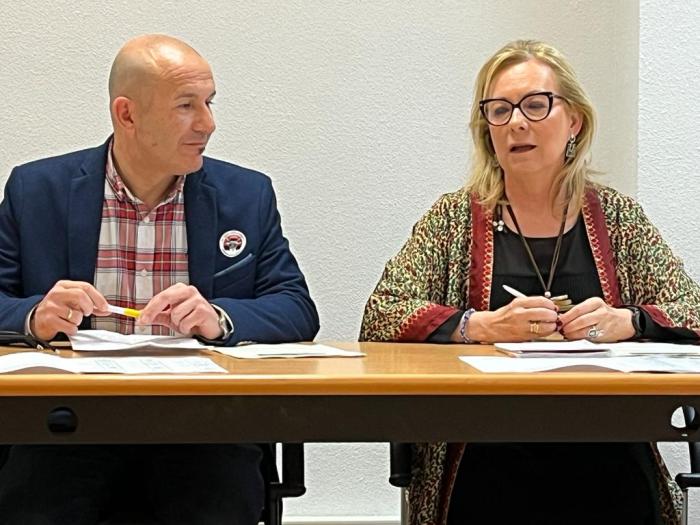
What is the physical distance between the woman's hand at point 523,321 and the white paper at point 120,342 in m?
0.63

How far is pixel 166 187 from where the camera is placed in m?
2.53

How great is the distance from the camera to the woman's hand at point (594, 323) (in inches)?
87.1

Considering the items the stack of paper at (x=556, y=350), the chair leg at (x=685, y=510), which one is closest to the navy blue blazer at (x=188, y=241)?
the stack of paper at (x=556, y=350)

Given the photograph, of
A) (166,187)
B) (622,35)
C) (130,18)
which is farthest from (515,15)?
(166,187)

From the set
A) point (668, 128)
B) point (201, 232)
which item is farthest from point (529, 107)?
point (201, 232)

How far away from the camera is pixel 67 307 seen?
78.8 inches

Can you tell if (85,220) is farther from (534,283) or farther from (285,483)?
(534,283)

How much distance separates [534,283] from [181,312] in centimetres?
91

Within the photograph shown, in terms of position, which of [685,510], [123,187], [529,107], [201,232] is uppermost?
[529,107]

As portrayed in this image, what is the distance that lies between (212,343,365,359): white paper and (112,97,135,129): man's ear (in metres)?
0.68

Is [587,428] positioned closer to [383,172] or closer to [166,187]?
[166,187]

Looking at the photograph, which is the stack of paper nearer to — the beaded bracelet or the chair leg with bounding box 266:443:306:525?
the beaded bracelet

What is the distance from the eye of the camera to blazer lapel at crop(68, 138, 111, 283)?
239 cm

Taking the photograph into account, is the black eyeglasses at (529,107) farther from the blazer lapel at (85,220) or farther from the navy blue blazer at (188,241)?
the blazer lapel at (85,220)
